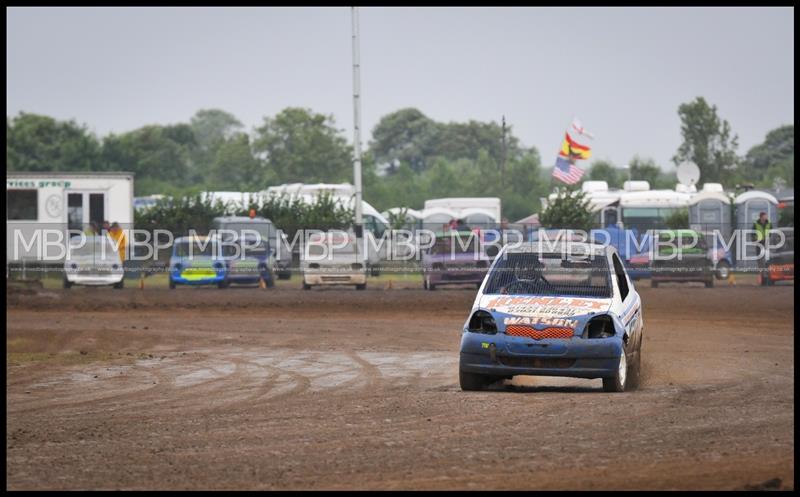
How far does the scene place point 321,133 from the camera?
106 metres

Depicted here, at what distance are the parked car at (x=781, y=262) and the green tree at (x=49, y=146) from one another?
6237cm

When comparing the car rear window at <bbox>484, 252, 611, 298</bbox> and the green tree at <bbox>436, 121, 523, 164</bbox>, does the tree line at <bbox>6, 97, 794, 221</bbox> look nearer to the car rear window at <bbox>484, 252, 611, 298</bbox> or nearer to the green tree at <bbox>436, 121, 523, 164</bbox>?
the green tree at <bbox>436, 121, 523, 164</bbox>

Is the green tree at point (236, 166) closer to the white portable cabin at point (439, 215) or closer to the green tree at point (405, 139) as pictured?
the green tree at point (405, 139)

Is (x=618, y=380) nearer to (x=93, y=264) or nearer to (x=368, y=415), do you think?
(x=368, y=415)

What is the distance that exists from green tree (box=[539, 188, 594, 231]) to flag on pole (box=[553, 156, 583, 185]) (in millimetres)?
10039

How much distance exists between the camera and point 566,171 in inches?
2194

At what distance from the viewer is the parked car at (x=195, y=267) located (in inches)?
1377

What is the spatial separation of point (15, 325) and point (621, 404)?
15371 millimetres

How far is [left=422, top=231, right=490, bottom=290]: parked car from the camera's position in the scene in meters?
33.5

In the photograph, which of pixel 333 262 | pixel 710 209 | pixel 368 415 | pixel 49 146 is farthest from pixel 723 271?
pixel 49 146

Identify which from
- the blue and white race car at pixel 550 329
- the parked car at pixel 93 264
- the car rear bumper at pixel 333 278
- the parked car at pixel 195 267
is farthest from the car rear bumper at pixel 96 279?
the blue and white race car at pixel 550 329

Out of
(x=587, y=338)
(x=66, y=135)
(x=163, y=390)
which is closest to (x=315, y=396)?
(x=163, y=390)

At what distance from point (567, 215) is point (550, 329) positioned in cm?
3064

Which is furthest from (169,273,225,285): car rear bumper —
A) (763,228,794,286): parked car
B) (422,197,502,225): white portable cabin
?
(422,197,502,225): white portable cabin
